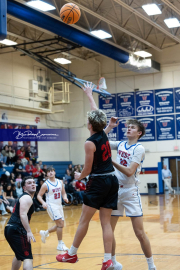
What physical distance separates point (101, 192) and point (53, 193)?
13.3ft

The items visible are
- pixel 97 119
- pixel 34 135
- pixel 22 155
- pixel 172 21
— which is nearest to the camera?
pixel 97 119

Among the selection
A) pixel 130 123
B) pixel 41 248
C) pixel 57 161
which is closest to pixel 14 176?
pixel 57 161

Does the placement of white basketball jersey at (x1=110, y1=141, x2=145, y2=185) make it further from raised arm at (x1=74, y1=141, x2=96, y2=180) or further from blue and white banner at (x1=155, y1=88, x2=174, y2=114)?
blue and white banner at (x1=155, y1=88, x2=174, y2=114)

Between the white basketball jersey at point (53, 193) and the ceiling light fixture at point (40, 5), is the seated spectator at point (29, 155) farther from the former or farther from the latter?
the white basketball jersey at point (53, 193)

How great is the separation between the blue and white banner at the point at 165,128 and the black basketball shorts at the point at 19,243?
60.9 feet

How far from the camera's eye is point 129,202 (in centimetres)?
488

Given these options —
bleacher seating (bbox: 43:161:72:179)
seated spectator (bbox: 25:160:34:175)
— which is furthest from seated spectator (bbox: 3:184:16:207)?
bleacher seating (bbox: 43:161:72:179)

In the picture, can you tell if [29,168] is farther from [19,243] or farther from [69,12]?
[19,243]

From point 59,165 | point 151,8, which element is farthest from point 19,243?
point 59,165

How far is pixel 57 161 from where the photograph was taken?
2344 cm

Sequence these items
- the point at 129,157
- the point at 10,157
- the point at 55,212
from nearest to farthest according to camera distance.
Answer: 1. the point at 129,157
2. the point at 55,212
3. the point at 10,157

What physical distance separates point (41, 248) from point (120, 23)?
1416 cm

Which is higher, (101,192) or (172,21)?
(172,21)

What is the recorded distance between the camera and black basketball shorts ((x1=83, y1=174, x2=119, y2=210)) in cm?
417
